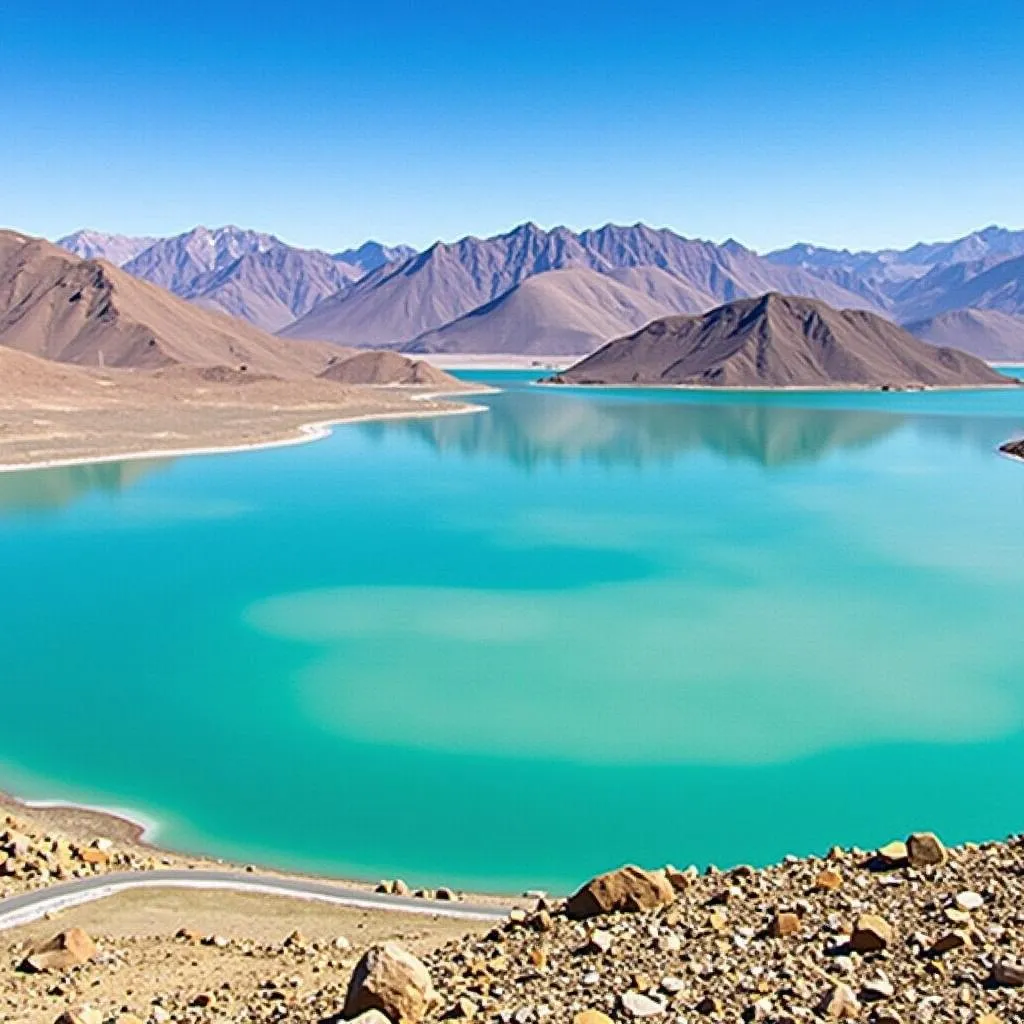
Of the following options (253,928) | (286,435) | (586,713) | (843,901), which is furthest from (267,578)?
(286,435)

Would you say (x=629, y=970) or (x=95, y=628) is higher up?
(x=629, y=970)

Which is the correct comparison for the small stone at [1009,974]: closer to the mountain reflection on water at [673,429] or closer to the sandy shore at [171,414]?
the sandy shore at [171,414]

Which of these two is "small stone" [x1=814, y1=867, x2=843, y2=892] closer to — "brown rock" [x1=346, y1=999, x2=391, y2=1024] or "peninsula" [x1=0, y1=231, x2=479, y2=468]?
"brown rock" [x1=346, y1=999, x2=391, y2=1024]

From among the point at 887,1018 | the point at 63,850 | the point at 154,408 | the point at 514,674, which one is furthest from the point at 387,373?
the point at 887,1018

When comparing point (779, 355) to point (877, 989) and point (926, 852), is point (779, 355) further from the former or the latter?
point (877, 989)

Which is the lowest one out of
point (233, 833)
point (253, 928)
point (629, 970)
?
point (233, 833)

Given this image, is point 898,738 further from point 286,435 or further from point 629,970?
point 286,435
